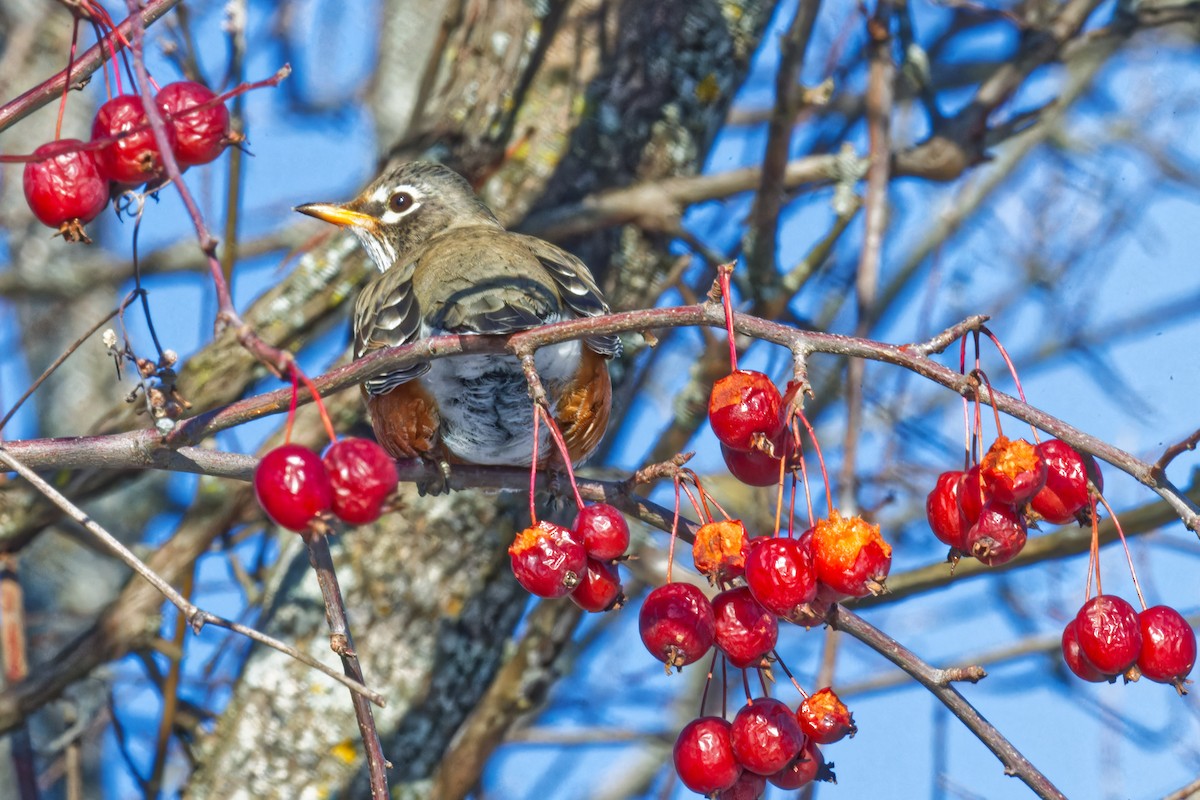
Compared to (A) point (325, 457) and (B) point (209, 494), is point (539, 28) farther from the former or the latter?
(A) point (325, 457)

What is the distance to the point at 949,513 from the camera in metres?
1.65

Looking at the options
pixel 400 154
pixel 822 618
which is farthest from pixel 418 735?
pixel 822 618

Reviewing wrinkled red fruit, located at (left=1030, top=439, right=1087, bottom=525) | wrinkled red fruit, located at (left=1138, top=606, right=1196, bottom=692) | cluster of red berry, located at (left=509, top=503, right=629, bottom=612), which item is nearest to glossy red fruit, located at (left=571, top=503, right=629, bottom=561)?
cluster of red berry, located at (left=509, top=503, right=629, bottom=612)

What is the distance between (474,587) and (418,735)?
1.25ft

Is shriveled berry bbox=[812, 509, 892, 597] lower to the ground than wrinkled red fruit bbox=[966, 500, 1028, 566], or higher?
lower

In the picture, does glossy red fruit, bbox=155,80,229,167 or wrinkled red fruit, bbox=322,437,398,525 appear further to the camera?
glossy red fruit, bbox=155,80,229,167

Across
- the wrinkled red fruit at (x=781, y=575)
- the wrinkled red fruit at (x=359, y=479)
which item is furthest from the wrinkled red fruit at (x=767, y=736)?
the wrinkled red fruit at (x=359, y=479)

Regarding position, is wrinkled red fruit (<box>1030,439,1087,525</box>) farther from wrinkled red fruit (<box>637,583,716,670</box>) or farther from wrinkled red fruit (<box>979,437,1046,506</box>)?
wrinkled red fruit (<box>637,583,716,670</box>)

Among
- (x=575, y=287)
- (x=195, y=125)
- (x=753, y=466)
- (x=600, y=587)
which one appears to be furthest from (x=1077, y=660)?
(x=195, y=125)

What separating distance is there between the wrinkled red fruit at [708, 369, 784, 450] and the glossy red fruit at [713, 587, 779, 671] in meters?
0.24

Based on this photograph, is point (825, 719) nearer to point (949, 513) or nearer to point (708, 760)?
point (708, 760)

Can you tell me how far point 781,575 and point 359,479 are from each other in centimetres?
52

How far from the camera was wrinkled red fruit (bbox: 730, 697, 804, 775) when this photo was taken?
5.46 ft

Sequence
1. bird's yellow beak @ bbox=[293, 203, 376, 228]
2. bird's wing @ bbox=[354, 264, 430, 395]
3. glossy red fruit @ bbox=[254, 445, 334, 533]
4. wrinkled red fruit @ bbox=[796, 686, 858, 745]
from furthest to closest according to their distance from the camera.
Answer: bird's yellow beak @ bbox=[293, 203, 376, 228], bird's wing @ bbox=[354, 264, 430, 395], wrinkled red fruit @ bbox=[796, 686, 858, 745], glossy red fruit @ bbox=[254, 445, 334, 533]
